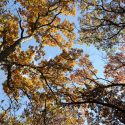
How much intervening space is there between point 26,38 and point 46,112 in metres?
5.56

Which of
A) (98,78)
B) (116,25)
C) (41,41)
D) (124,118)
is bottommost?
(124,118)

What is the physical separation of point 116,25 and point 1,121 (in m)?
9.84

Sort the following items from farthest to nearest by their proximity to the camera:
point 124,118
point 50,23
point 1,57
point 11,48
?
1. point 50,23
2. point 11,48
3. point 1,57
4. point 124,118

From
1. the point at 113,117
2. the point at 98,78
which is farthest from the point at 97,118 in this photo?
the point at 98,78

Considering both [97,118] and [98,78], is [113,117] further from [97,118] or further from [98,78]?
[98,78]

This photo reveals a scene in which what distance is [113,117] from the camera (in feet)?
50.2

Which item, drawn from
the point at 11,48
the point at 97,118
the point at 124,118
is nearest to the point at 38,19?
the point at 11,48

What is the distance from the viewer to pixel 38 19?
2200 cm

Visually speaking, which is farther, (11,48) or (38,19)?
(38,19)

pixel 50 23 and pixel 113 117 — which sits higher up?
pixel 50 23

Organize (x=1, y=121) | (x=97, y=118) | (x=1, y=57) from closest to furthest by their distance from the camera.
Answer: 1. (x=97, y=118)
2. (x=1, y=57)
3. (x=1, y=121)

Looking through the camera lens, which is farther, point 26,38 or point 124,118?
point 26,38

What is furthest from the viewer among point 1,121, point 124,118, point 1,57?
point 1,121

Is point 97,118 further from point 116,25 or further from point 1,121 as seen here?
point 1,121
